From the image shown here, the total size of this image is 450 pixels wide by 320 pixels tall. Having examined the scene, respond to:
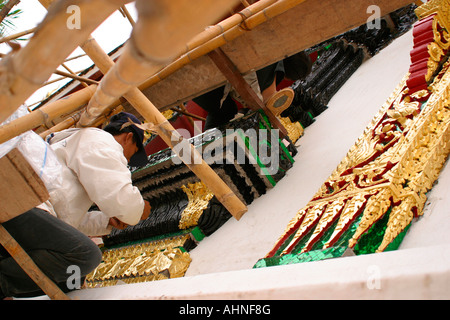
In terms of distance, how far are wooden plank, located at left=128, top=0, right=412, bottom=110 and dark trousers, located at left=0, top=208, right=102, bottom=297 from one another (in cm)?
117

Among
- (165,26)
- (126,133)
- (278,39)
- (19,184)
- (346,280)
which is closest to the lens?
(165,26)

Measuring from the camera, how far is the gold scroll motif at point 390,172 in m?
0.99

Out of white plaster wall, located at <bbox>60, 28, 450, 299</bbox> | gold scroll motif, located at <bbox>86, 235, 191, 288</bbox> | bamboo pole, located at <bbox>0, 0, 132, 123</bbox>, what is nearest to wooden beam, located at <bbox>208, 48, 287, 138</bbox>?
white plaster wall, located at <bbox>60, 28, 450, 299</bbox>

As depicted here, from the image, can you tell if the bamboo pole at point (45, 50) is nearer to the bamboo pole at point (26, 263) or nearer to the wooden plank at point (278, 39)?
the bamboo pole at point (26, 263)

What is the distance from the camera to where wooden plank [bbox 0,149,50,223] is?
872mm

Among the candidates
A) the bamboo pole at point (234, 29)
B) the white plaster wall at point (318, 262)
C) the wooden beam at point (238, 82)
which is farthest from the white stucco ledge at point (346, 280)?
the wooden beam at point (238, 82)

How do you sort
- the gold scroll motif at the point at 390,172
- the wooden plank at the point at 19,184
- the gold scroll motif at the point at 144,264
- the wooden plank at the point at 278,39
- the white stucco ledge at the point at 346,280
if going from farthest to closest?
the gold scroll motif at the point at 144,264 < the wooden plank at the point at 278,39 < the gold scroll motif at the point at 390,172 < the wooden plank at the point at 19,184 < the white stucco ledge at the point at 346,280

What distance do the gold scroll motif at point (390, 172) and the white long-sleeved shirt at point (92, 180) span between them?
58 centimetres

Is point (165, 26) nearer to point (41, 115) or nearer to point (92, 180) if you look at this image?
point (41, 115)

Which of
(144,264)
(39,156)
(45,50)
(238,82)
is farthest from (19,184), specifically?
(238,82)

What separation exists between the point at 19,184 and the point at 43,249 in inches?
13.0

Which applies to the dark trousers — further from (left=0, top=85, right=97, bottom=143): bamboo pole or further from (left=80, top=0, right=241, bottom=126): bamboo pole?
(left=80, top=0, right=241, bottom=126): bamboo pole

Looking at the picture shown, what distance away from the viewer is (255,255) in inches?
56.6

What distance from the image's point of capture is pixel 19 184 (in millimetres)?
895
